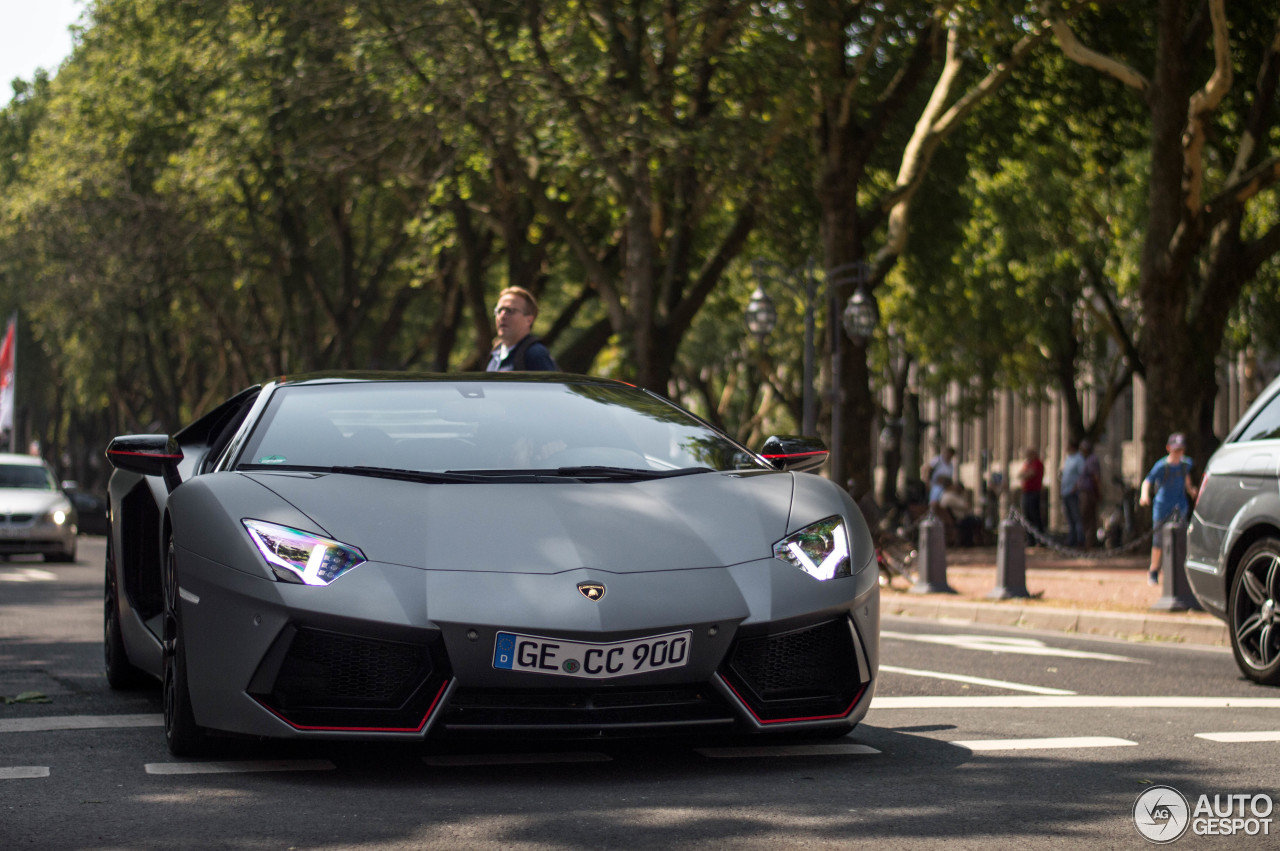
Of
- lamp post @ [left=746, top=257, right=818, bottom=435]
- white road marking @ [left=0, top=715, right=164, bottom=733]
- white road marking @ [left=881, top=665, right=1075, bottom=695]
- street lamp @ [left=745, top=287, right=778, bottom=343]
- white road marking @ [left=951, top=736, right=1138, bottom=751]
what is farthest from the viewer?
street lamp @ [left=745, top=287, right=778, bottom=343]

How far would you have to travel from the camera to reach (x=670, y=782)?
200 inches

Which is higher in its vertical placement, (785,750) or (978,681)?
(785,750)

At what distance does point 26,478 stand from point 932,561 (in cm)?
1354

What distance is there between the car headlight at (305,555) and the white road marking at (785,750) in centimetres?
143

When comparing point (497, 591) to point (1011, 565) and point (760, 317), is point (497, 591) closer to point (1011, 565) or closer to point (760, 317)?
point (1011, 565)

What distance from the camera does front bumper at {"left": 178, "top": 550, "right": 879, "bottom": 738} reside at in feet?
16.0

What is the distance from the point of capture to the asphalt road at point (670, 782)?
4344 mm

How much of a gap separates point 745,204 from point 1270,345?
13.5m

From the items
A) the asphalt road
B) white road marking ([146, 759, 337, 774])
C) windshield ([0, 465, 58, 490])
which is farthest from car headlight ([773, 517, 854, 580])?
windshield ([0, 465, 58, 490])

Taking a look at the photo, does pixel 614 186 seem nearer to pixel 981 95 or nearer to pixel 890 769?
pixel 981 95

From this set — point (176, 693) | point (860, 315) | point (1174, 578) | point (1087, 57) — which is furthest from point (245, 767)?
point (1087, 57)

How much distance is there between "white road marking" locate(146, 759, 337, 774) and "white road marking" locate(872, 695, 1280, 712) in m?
2.59

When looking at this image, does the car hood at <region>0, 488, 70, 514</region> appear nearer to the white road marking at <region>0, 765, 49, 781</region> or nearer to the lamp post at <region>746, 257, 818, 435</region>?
the lamp post at <region>746, 257, 818, 435</region>

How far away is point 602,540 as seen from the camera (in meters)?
5.11
